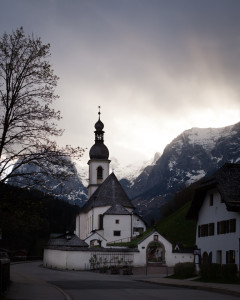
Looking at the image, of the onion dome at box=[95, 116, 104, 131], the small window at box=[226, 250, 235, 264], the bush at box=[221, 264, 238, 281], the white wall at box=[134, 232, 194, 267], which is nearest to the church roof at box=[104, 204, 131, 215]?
the white wall at box=[134, 232, 194, 267]

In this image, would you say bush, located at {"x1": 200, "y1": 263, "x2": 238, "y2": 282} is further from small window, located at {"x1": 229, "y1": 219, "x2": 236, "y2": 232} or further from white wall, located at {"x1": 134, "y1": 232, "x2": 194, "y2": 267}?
white wall, located at {"x1": 134, "y1": 232, "x2": 194, "y2": 267}

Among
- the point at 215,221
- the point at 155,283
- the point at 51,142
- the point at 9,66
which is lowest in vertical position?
the point at 155,283

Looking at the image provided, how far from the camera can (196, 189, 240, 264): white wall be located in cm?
3967

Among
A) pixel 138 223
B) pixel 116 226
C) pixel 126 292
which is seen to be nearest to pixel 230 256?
pixel 126 292

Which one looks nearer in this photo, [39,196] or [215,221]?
[39,196]

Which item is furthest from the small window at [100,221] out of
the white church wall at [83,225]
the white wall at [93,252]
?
the white wall at [93,252]

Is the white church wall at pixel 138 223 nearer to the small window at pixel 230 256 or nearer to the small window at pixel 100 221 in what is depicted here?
the small window at pixel 100 221

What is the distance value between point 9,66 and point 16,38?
1291 millimetres

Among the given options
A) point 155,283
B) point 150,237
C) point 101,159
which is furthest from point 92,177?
point 155,283

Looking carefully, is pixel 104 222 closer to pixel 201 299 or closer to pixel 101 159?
pixel 101 159

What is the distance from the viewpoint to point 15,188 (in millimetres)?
22969

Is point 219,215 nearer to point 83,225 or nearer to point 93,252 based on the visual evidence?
point 93,252

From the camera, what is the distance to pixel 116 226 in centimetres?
8525

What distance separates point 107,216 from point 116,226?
2033mm
